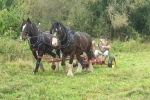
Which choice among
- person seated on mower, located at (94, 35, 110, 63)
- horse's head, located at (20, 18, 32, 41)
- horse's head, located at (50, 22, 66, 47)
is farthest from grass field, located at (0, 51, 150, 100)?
person seated on mower, located at (94, 35, 110, 63)

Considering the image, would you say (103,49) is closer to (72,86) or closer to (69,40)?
(69,40)

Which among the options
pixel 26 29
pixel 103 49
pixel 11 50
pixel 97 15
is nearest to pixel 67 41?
pixel 26 29

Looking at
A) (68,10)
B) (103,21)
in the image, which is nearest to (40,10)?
(68,10)

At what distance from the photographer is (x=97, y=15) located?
28188 millimetres

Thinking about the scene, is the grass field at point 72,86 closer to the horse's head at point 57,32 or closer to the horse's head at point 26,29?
the horse's head at point 57,32

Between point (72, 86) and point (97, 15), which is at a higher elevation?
point (97, 15)

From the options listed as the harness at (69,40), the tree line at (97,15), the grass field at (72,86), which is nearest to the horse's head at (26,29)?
the harness at (69,40)

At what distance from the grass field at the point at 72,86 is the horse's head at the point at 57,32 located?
4.02ft

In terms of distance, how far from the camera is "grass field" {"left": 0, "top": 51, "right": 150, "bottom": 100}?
307 inches

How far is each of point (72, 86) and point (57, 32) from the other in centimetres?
252

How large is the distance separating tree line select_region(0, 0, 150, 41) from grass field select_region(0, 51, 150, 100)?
15015 millimetres

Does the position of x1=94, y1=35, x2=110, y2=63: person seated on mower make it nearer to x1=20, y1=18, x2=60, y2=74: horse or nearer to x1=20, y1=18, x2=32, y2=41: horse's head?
x1=20, y1=18, x2=60, y2=74: horse

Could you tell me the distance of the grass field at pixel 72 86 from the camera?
7789 mm

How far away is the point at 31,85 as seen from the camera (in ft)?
30.1
